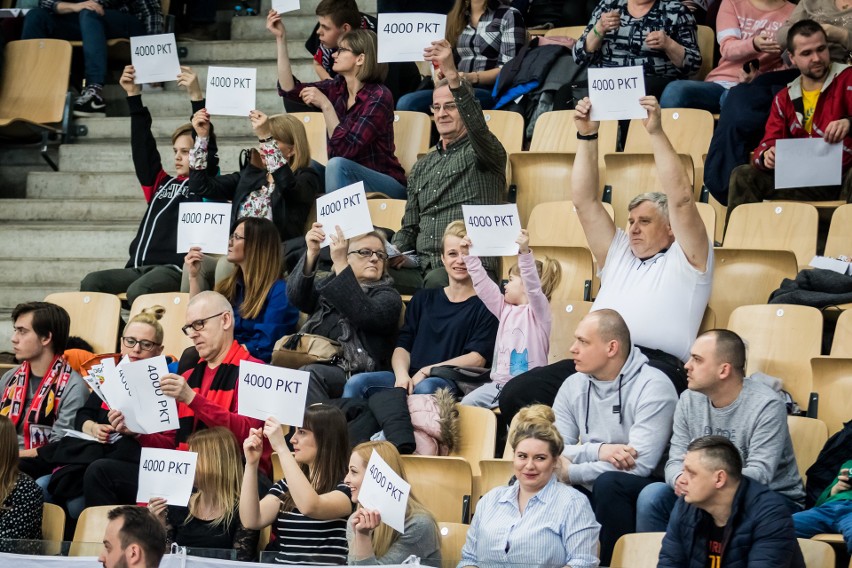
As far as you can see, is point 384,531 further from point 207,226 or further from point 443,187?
point 443,187

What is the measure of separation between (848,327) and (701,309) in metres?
0.54

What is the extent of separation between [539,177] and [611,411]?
7.22 ft

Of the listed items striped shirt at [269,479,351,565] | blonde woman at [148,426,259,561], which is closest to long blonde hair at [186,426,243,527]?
blonde woman at [148,426,259,561]

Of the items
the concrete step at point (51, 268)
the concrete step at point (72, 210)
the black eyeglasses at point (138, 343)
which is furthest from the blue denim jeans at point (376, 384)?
the concrete step at point (72, 210)

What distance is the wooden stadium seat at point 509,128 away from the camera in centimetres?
714

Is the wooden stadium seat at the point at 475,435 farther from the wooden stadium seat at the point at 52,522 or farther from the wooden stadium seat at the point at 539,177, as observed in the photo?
the wooden stadium seat at the point at 539,177

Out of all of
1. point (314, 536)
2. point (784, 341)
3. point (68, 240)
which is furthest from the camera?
point (68, 240)

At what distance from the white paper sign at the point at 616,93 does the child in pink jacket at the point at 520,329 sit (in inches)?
22.1

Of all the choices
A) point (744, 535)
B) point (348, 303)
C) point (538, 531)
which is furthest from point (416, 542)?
point (348, 303)

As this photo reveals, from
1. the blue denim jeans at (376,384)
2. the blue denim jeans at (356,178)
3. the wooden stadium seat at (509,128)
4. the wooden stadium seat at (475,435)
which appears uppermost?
the wooden stadium seat at (509,128)

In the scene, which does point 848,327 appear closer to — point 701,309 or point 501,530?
point 701,309

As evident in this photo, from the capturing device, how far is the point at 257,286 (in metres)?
6.23

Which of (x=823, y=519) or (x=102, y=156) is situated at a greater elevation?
(x=102, y=156)

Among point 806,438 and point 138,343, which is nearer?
point 806,438
